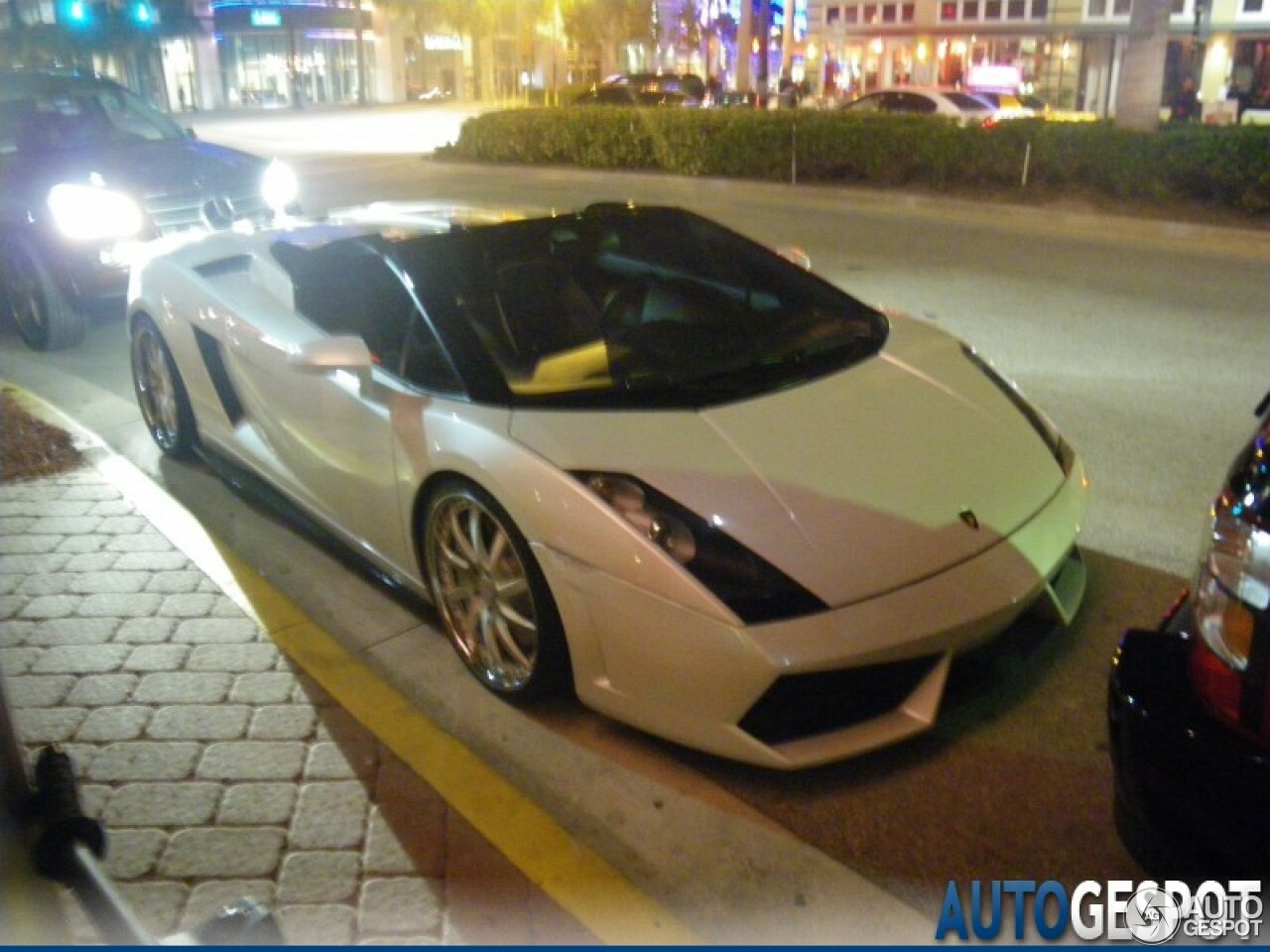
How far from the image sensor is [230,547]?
4.79 metres

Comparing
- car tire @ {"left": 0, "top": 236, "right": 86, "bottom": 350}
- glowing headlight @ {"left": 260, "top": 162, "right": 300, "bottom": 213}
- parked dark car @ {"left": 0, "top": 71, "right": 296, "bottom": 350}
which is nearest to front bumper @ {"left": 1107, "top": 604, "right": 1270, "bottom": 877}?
parked dark car @ {"left": 0, "top": 71, "right": 296, "bottom": 350}

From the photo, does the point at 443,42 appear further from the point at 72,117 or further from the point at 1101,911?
the point at 1101,911

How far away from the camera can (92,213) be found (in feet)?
25.3

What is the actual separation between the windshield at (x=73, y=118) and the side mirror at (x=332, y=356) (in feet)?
19.9

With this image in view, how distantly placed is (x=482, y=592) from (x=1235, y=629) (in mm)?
2086

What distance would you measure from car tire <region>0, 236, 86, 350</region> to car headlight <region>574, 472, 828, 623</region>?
5.92m

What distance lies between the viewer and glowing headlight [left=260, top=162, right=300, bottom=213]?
8.62 m

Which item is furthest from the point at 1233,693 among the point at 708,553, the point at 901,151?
the point at 901,151

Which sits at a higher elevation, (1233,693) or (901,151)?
(901,151)

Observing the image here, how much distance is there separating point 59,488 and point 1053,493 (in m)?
4.28

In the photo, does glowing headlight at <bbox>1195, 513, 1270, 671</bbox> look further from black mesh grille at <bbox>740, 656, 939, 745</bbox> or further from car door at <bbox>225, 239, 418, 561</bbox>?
car door at <bbox>225, 239, 418, 561</bbox>

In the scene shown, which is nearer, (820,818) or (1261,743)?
(1261,743)

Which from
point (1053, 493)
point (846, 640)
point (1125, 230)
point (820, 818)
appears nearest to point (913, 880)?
point (820, 818)

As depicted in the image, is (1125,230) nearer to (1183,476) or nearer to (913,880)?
(1183,476)
